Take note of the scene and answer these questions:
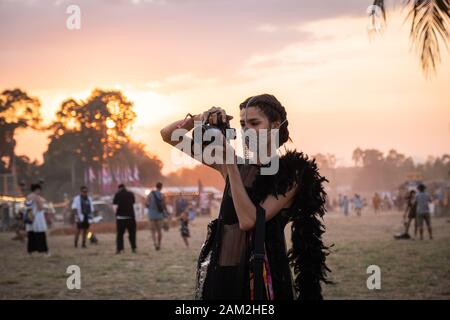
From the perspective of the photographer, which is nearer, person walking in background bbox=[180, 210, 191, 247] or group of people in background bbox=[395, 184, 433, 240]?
person walking in background bbox=[180, 210, 191, 247]

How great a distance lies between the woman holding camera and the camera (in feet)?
9.45

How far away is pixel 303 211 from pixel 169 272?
9205 mm

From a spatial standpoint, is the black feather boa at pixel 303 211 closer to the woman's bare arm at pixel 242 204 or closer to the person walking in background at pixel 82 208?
the woman's bare arm at pixel 242 204

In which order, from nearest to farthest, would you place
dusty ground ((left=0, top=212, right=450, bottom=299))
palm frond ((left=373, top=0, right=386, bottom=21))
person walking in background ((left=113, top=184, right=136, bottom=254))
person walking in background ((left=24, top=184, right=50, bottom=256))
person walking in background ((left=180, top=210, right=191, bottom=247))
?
palm frond ((left=373, top=0, right=386, bottom=21)), dusty ground ((left=0, top=212, right=450, bottom=299)), person walking in background ((left=24, top=184, right=50, bottom=256)), person walking in background ((left=113, top=184, right=136, bottom=254)), person walking in background ((left=180, top=210, right=191, bottom=247))

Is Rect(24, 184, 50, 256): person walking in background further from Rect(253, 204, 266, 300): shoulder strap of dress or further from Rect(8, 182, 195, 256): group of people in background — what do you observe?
Rect(253, 204, 266, 300): shoulder strap of dress

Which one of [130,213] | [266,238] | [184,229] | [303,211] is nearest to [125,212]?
[130,213]

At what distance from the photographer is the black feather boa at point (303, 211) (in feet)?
9.93

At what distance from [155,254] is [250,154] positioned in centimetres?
1364

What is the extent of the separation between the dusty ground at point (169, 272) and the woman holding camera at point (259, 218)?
584 cm

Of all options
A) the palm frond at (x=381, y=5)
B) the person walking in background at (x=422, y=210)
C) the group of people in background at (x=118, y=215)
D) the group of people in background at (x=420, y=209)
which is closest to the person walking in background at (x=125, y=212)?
the group of people in background at (x=118, y=215)

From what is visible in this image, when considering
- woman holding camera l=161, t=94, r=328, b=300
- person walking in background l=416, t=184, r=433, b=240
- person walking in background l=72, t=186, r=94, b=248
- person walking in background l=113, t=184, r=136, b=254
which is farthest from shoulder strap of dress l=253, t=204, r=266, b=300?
person walking in background l=416, t=184, r=433, b=240
